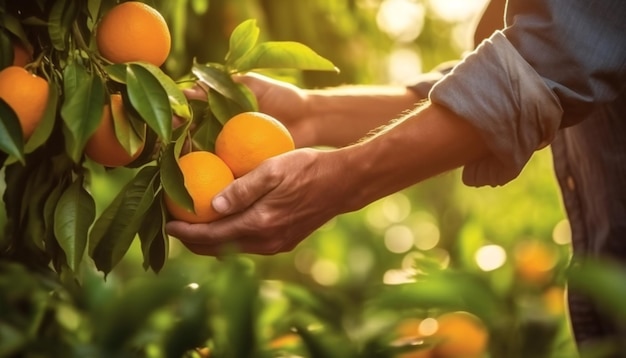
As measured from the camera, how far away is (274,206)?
1232 mm

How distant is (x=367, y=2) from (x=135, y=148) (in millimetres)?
1782

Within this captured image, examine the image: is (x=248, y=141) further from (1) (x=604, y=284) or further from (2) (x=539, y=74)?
(1) (x=604, y=284)

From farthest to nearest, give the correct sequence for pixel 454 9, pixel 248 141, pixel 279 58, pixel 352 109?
pixel 454 9 < pixel 352 109 < pixel 279 58 < pixel 248 141

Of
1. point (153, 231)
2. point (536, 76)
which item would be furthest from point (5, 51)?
point (536, 76)

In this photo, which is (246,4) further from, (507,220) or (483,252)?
(507,220)

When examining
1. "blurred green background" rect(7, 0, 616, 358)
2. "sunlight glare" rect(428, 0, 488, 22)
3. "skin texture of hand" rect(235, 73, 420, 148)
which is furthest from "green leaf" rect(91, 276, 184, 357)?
"sunlight glare" rect(428, 0, 488, 22)

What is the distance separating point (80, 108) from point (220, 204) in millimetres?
236

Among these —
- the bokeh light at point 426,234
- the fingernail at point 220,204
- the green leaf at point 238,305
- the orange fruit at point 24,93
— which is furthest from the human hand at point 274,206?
the bokeh light at point 426,234

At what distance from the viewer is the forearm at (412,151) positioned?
124 centimetres

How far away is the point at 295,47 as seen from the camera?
1.28m

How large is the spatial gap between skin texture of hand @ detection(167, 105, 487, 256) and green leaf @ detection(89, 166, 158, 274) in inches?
4.4

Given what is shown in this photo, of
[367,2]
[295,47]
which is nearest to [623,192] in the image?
[295,47]

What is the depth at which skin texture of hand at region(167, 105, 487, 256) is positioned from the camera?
120 cm

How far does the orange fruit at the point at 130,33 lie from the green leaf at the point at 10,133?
0.51 ft
